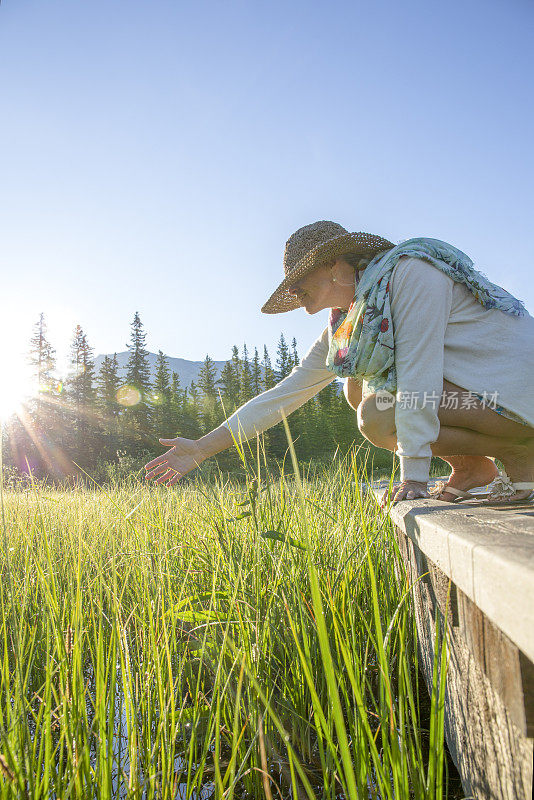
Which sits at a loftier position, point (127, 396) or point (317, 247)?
point (127, 396)

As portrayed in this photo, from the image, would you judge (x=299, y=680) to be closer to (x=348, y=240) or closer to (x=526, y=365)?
(x=526, y=365)

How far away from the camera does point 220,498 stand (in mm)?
2438

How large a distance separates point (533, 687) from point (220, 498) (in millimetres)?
2021

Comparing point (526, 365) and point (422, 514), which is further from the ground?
point (526, 365)

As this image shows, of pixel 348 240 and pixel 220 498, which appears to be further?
pixel 220 498

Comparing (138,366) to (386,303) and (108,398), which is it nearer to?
(108,398)

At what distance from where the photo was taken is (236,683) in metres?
1.31

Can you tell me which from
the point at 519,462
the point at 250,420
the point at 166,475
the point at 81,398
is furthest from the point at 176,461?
the point at 81,398

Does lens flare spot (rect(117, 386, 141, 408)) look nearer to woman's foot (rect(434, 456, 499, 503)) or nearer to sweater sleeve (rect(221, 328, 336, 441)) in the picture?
sweater sleeve (rect(221, 328, 336, 441))

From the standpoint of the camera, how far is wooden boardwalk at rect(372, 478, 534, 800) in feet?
1.47

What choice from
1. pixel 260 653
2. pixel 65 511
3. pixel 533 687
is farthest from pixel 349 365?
pixel 65 511

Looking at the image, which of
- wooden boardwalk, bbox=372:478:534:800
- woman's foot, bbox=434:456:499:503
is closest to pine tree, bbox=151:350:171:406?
woman's foot, bbox=434:456:499:503

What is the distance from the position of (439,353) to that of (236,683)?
3.90 ft

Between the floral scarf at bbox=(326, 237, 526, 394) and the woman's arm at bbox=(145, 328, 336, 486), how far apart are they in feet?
1.31
